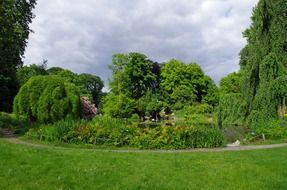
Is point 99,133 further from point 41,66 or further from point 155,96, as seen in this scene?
point 155,96

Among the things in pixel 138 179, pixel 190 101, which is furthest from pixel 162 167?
pixel 190 101

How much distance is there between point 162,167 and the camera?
11.0m

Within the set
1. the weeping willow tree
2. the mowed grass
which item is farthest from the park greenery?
the mowed grass

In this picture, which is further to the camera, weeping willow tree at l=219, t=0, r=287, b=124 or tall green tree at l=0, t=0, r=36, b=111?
tall green tree at l=0, t=0, r=36, b=111

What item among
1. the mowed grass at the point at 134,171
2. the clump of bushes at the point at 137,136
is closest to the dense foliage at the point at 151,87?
the clump of bushes at the point at 137,136

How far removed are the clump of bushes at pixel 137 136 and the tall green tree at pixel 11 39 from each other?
31.9 ft

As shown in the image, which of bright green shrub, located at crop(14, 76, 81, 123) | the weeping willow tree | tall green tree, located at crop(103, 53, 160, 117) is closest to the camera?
bright green shrub, located at crop(14, 76, 81, 123)

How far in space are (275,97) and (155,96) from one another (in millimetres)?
46903

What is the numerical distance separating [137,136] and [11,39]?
13913mm

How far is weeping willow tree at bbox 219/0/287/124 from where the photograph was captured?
83.5 ft

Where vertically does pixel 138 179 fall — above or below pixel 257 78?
below

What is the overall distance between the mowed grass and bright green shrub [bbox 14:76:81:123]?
951 centimetres


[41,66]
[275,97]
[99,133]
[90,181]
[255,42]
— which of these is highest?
[41,66]

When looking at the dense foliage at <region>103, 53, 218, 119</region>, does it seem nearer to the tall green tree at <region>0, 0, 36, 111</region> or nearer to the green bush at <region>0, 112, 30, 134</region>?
the tall green tree at <region>0, 0, 36, 111</region>
